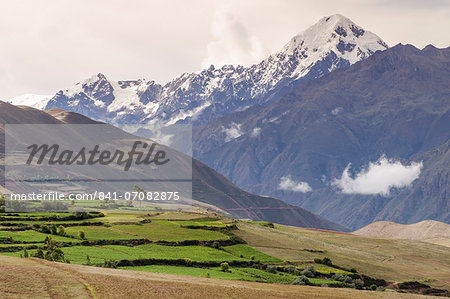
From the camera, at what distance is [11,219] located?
14400 cm

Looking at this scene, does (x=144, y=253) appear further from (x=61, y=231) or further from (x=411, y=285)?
(x=411, y=285)

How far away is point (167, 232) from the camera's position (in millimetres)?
149750

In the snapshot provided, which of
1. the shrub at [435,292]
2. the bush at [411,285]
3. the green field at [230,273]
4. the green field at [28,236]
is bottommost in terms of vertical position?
the shrub at [435,292]

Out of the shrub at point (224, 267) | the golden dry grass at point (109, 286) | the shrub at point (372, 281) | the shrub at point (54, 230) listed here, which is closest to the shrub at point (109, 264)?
the golden dry grass at point (109, 286)

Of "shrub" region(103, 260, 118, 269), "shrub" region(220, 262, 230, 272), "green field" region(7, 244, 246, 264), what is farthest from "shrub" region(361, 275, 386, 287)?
"shrub" region(103, 260, 118, 269)

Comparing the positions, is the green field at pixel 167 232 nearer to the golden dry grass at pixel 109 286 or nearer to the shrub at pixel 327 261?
the shrub at pixel 327 261

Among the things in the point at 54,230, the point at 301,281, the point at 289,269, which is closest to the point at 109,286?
the point at 301,281

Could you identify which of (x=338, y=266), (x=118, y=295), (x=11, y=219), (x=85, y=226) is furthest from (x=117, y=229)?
(x=118, y=295)

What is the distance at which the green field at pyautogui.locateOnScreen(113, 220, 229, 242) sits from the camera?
141625mm

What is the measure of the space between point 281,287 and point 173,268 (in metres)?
30.6

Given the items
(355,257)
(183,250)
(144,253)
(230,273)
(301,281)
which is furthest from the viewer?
(355,257)

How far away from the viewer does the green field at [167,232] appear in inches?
5576

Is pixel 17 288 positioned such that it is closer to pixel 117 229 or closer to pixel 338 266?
pixel 117 229

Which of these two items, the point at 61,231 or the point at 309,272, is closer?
the point at 309,272
